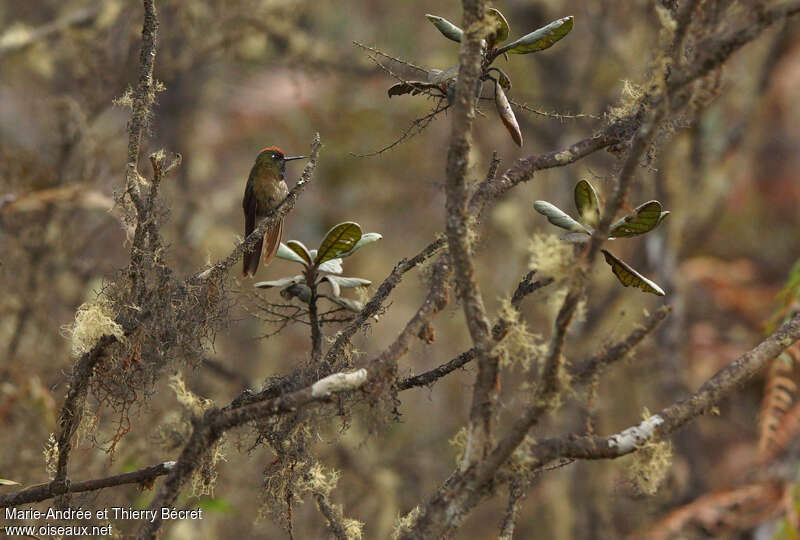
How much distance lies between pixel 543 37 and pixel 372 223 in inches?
282

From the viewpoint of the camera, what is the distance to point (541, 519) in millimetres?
6293

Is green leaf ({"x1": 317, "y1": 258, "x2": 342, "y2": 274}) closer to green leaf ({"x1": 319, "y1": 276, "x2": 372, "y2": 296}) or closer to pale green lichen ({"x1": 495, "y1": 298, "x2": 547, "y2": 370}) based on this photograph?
green leaf ({"x1": 319, "y1": 276, "x2": 372, "y2": 296})

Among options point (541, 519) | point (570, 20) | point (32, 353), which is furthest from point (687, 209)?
point (32, 353)

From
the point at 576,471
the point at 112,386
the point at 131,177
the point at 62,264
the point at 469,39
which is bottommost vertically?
the point at 112,386

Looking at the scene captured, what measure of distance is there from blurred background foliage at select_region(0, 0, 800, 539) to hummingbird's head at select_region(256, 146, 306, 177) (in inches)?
18.6

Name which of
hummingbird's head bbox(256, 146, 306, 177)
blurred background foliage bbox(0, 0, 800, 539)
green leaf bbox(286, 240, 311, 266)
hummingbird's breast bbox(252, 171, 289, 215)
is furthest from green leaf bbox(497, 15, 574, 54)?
hummingbird's head bbox(256, 146, 306, 177)

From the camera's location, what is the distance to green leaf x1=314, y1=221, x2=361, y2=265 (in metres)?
1.69

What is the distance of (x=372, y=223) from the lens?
28.4 feet

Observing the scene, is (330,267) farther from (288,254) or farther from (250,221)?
(250,221)

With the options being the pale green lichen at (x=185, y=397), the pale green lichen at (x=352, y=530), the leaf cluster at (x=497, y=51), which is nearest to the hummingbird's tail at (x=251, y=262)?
the pale green lichen at (x=185, y=397)

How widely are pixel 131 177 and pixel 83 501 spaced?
75cm

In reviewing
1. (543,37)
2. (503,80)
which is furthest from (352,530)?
(543,37)

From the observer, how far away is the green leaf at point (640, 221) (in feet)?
Result: 4.83

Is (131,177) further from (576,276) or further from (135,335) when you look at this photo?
(576,276)
